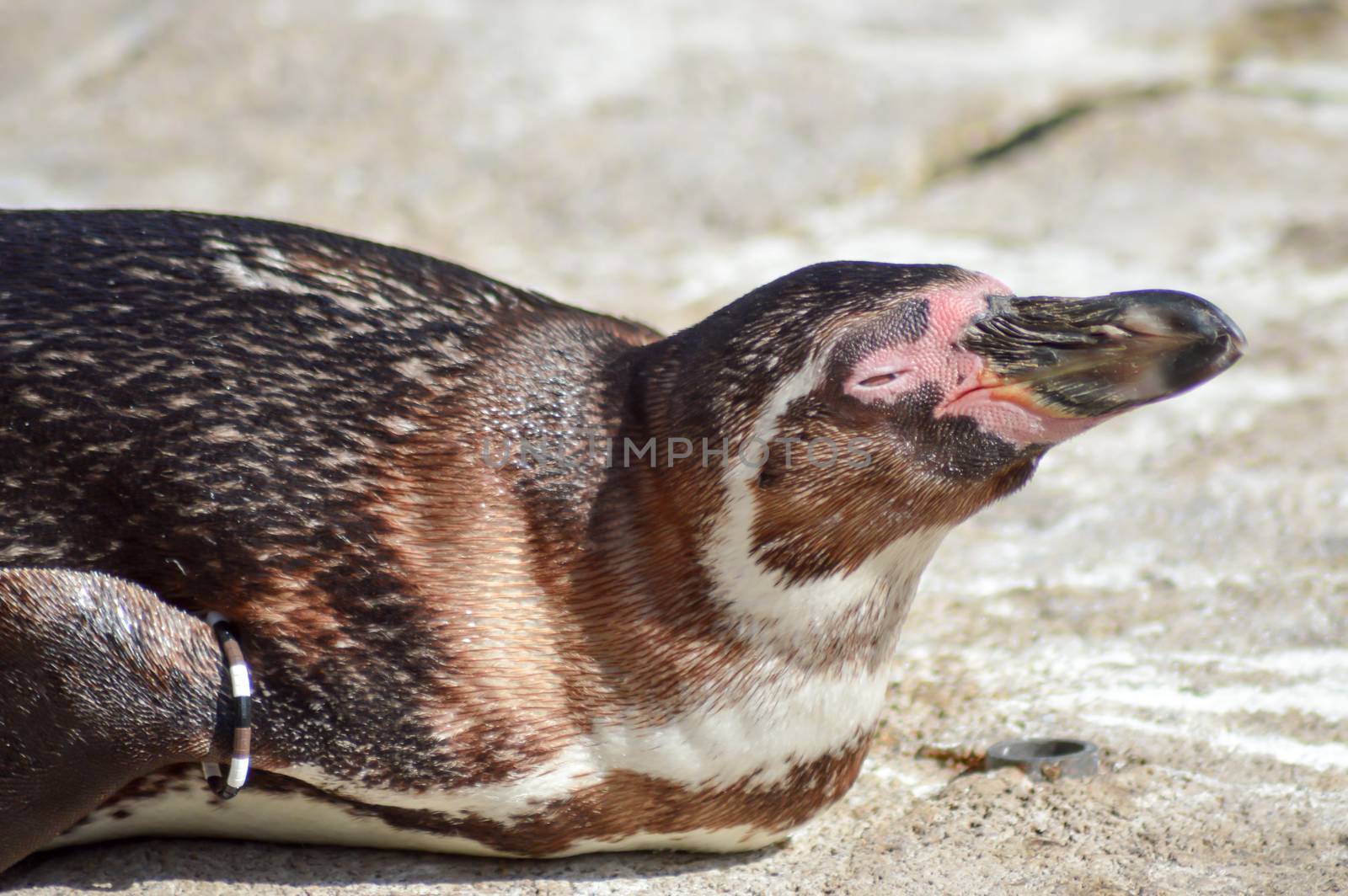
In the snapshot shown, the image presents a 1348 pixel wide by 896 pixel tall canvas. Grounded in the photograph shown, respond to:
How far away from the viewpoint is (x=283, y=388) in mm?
3186

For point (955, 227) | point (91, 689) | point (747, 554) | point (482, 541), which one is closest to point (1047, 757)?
point (747, 554)

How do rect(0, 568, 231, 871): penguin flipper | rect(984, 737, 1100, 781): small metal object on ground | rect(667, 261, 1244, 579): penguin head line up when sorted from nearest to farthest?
rect(0, 568, 231, 871): penguin flipper, rect(667, 261, 1244, 579): penguin head, rect(984, 737, 1100, 781): small metal object on ground

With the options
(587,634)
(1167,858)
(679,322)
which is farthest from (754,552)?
(679,322)

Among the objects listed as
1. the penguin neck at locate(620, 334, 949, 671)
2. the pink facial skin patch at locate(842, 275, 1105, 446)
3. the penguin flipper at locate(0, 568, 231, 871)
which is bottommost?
the penguin flipper at locate(0, 568, 231, 871)

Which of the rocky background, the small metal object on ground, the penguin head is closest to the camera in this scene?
the penguin head

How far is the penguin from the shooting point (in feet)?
9.90

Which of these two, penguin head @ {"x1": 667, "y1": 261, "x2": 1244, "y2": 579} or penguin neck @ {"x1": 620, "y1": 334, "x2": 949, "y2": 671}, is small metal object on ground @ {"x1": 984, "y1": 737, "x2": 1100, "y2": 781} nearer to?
penguin neck @ {"x1": 620, "y1": 334, "x2": 949, "y2": 671}

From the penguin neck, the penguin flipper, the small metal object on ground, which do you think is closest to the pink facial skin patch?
the penguin neck

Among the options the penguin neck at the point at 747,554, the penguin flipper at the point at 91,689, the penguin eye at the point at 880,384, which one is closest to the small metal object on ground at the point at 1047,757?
the penguin neck at the point at 747,554

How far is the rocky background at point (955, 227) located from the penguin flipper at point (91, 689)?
377 millimetres

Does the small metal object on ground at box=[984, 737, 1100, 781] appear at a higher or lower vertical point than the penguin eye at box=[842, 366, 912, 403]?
lower

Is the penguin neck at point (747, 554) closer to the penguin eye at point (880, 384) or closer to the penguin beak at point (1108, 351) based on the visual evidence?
the penguin eye at point (880, 384)

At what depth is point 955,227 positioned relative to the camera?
281 inches

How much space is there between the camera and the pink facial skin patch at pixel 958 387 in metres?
3.10
